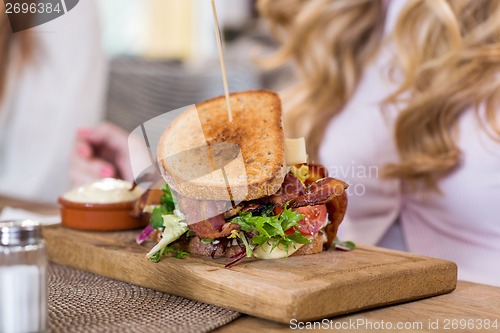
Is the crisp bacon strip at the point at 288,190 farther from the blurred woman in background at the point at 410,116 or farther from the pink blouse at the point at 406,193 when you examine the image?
the blurred woman in background at the point at 410,116

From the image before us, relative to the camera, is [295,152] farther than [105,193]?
No

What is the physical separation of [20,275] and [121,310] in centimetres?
23

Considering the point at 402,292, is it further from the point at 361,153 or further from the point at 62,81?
the point at 62,81

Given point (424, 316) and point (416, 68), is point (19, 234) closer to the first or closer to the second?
point (424, 316)

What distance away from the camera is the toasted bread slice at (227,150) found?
40.3 inches

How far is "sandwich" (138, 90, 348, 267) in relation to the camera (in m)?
1.02

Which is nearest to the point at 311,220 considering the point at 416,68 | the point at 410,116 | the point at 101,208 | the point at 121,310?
the point at 121,310

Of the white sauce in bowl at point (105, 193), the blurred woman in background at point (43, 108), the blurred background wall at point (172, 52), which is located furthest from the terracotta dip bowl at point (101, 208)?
the blurred background wall at point (172, 52)

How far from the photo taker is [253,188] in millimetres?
1014

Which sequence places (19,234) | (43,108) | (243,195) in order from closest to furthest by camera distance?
(19,234) < (243,195) < (43,108)

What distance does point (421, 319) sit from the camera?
910 millimetres

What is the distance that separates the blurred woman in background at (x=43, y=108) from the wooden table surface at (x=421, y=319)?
195 cm

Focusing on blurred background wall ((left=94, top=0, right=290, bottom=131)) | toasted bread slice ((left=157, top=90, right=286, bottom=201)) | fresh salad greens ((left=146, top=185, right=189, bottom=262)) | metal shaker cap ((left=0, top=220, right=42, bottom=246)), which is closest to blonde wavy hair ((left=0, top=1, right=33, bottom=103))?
blurred background wall ((left=94, top=0, right=290, bottom=131))

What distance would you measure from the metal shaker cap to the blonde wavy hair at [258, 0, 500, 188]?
97 centimetres
